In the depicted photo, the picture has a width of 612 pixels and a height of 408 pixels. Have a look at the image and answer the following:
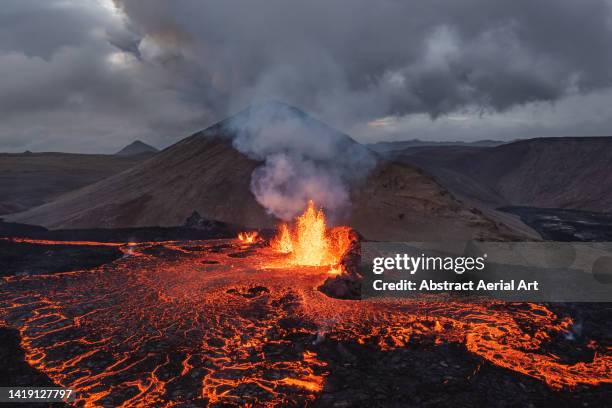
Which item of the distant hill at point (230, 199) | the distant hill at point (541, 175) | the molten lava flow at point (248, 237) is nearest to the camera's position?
the molten lava flow at point (248, 237)

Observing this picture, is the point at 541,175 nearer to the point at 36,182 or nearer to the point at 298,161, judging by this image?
the point at 298,161

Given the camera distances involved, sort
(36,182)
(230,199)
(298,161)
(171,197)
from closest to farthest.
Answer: (230,199) < (298,161) < (171,197) < (36,182)

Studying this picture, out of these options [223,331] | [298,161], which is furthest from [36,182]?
[223,331]

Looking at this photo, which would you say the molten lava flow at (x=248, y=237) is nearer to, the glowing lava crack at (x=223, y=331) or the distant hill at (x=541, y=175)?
the glowing lava crack at (x=223, y=331)

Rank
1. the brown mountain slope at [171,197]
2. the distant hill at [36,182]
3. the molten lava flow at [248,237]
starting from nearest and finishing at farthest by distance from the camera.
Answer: the molten lava flow at [248,237] < the brown mountain slope at [171,197] < the distant hill at [36,182]

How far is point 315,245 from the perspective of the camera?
21500 mm

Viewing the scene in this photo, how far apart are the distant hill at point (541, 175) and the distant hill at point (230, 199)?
20648mm

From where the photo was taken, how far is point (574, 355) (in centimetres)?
1078

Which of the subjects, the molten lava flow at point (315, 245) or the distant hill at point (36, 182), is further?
the distant hill at point (36, 182)

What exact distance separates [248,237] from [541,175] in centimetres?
6281

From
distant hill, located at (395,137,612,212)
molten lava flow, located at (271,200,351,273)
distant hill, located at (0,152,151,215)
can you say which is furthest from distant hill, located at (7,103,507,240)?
distant hill, located at (395,137,612,212)

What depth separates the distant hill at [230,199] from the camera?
2734 centimetres

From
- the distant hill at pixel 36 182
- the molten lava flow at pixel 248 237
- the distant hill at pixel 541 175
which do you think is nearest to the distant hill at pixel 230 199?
the molten lava flow at pixel 248 237

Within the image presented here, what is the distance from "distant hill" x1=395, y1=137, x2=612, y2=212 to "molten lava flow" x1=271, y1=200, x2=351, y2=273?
29196mm
